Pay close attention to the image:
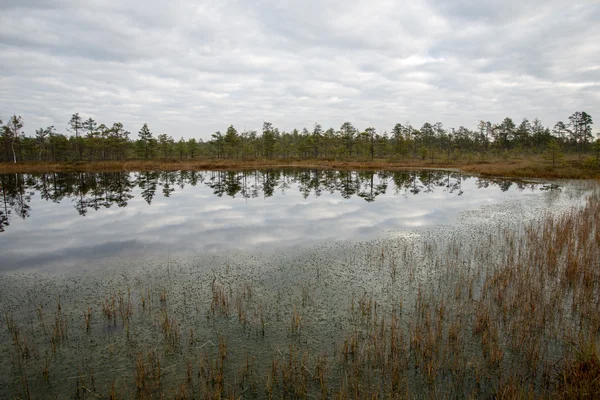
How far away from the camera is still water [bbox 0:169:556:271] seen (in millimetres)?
14617

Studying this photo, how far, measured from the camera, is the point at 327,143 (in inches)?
4269

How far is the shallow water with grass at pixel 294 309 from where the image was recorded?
19.3 feet

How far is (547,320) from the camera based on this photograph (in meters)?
7.60

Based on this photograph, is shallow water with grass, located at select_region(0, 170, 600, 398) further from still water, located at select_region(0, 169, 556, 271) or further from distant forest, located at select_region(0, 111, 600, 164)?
distant forest, located at select_region(0, 111, 600, 164)

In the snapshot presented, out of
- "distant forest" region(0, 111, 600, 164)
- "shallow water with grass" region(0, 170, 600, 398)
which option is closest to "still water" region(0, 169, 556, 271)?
"shallow water with grass" region(0, 170, 600, 398)

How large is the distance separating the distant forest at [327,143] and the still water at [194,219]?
6244cm

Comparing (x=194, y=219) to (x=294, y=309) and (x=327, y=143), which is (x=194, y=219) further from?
(x=327, y=143)

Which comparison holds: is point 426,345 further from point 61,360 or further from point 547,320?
point 61,360

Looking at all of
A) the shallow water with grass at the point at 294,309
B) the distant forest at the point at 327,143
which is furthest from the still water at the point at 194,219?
the distant forest at the point at 327,143

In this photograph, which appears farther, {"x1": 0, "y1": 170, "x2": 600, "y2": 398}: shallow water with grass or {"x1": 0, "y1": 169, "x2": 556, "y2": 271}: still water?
{"x1": 0, "y1": 169, "x2": 556, "y2": 271}: still water

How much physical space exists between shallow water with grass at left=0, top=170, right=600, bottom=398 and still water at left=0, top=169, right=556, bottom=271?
19cm

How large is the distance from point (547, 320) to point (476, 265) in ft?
13.3

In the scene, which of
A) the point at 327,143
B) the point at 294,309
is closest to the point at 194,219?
the point at 294,309

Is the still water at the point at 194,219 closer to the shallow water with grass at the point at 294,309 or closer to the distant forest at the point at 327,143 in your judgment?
the shallow water with grass at the point at 294,309
